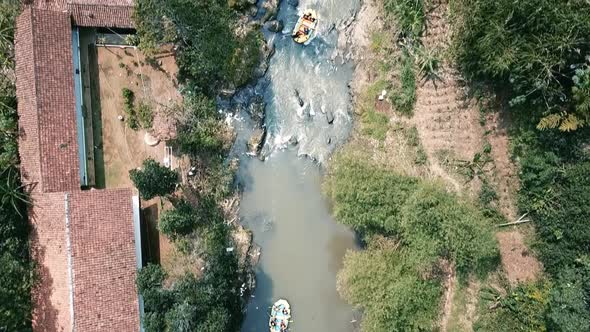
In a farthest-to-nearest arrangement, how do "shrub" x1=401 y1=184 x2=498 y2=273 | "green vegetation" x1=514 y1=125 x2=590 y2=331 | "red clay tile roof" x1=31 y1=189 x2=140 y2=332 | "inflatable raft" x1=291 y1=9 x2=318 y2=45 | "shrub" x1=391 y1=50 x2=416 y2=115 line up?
"inflatable raft" x1=291 y1=9 x2=318 y2=45
"shrub" x1=391 y1=50 x2=416 y2=115
"red clay tile roof" x1=31 y1=189 x2=140 y2=332
"shrub" x1=401 y1=184 x2=498 y2=273
"green vegetation" x1=514 y1=125 x2=590 y2=331

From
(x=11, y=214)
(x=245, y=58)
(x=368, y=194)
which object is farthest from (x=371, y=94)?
(x=11, y=214)

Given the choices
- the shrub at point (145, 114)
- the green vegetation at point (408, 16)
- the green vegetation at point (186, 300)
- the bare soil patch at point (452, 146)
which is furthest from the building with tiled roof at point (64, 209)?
the green vegetation at point (408, 16)

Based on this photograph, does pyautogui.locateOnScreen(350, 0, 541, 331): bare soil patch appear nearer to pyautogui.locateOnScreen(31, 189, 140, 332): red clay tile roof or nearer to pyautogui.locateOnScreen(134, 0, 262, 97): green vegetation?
pyautogui.locateOnScreen(134, 0, 262, 97): green vegetation

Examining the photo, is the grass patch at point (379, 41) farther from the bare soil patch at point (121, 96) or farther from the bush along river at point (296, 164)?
the bare soil patch at point (121, 96)

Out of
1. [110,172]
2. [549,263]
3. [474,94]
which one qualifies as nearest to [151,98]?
[110,172]

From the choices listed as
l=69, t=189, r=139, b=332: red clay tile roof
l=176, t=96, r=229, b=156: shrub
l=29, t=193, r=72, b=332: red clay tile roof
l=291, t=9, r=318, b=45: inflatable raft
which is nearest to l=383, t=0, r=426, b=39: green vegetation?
l=291, t=9, r=318, b=45: inflatable raft

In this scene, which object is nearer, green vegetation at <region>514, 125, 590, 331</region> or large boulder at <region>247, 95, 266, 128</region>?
green vegetation at <region>514, 125, 590, 331</region>

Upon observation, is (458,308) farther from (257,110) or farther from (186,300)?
(257,110)

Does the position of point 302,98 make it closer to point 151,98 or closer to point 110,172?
point 151,98
